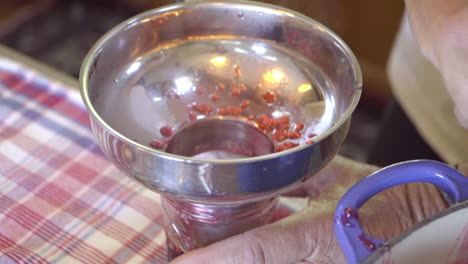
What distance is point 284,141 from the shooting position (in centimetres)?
53

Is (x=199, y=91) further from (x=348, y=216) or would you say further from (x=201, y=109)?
(x=348, y=216)

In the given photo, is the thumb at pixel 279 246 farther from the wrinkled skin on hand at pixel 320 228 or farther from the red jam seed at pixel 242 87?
the red jam seed at pixel 242 87

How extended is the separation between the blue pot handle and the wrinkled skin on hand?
0.08 metres

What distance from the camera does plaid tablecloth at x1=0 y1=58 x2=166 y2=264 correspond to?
0.56m

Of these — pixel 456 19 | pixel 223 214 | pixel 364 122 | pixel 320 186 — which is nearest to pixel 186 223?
pixel 223 214

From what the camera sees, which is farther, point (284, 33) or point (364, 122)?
point (364, 122)

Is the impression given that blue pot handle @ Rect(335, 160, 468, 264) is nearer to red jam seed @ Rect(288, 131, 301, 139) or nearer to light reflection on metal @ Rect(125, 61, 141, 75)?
red jam seed @ Rect(288, 131, 301, 139)

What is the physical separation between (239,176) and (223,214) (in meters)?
0.10

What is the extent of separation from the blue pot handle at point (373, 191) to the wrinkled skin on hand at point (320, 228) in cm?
8

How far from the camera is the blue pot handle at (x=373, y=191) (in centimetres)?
38

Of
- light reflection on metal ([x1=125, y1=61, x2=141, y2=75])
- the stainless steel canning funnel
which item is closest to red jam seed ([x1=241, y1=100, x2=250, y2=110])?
the stainless steel canning funnel

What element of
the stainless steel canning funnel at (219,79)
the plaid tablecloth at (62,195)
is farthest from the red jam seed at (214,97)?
the plaid tablecloth at (62,195)

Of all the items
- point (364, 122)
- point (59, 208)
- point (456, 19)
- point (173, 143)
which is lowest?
point (364, 122)

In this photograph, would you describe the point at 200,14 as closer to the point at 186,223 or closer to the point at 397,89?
the point at 186,223
